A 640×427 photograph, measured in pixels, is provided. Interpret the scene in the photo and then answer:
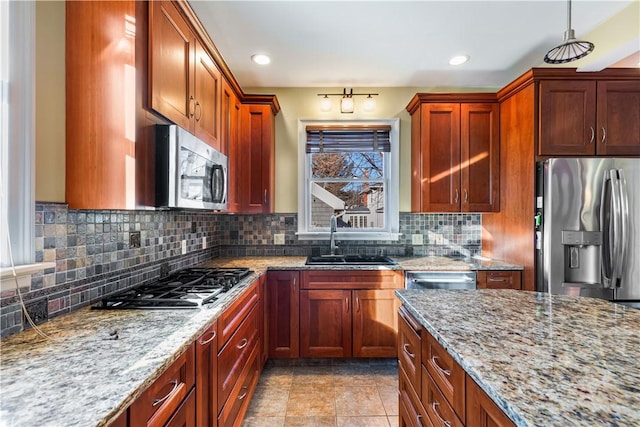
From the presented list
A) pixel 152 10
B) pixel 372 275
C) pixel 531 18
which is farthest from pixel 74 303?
pixel 531 18

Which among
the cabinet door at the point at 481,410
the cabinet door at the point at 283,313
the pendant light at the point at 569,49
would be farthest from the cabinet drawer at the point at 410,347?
the pendant light at the point at 569,49

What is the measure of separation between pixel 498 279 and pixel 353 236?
1354mm

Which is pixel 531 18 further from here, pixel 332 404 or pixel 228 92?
pixel 332 404

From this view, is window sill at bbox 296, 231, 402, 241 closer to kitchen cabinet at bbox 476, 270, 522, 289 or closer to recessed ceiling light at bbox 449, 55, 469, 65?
kitchen cabinet at bbox 476, 270, 522, 289

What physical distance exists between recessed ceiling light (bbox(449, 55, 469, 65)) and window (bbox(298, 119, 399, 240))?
737 millimetres

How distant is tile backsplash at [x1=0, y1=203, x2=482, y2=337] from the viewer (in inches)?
46.3

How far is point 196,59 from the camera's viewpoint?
1.80 m

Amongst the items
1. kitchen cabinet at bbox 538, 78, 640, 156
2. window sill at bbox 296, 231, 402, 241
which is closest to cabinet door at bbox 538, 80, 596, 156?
kitchen cabinet at bbox 538, 78, 640, 156

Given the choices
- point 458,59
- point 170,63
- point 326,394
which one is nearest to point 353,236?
point 326,394

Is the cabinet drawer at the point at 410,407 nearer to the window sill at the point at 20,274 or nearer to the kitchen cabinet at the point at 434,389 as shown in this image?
the kitchen cabinet at the point at 434,389

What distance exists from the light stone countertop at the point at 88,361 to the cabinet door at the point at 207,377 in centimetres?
9

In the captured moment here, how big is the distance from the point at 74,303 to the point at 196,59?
1436mm

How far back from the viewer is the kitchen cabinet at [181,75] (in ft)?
4.46

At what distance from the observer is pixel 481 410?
2.62ft
